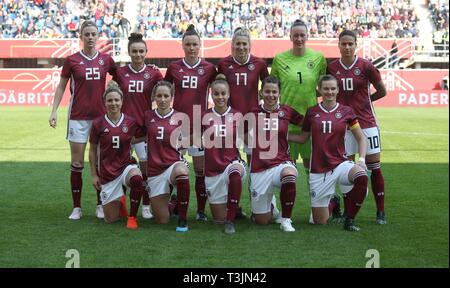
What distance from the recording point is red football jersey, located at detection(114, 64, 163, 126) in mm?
6184

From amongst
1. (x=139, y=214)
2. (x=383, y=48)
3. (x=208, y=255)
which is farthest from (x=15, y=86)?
(x=208, y=255)

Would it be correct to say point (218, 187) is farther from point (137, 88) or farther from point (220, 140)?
point (137, 88)

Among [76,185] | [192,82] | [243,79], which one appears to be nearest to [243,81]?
[243,79]

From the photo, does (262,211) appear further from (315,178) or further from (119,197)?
(119,197)

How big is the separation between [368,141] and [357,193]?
2.29 ft

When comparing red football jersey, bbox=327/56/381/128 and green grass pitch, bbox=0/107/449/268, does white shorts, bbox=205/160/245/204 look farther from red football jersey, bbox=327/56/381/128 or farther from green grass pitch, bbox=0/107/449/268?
red football jersey, bbox=327/56/381/128

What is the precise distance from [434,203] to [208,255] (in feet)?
9.70

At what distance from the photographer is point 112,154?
5.98 m

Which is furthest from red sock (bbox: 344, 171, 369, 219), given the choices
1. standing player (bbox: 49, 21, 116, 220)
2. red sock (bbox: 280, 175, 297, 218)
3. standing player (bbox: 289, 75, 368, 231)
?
standing player (bbox: 49, 21, 116, 220)

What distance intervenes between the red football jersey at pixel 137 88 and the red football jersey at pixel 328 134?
1.32m

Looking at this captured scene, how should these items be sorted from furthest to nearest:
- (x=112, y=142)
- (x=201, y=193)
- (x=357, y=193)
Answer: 1. (x=201, y=193)
2. (x=112, y=142)
3. (x=357, y=193)

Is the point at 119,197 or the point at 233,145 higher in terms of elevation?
the point at 233,145

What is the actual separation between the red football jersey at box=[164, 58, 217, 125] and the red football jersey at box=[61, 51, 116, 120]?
62 cm
